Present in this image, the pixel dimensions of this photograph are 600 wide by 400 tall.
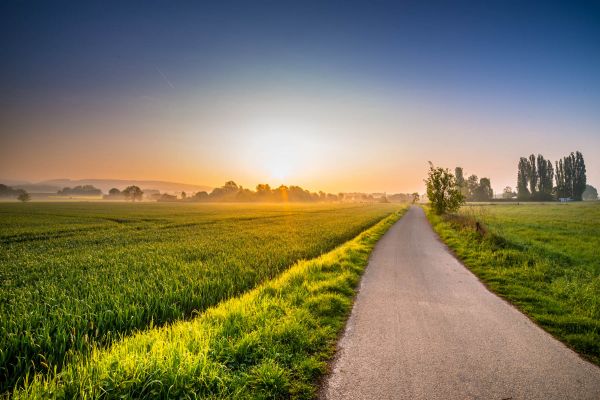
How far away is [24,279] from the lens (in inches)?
371

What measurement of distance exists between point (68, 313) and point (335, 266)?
8032 mm

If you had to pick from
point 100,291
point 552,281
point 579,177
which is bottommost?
point 552,281

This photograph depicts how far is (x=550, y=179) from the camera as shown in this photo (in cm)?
11644

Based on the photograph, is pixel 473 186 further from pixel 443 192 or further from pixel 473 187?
pixel 443 192

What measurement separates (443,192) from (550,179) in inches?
4698

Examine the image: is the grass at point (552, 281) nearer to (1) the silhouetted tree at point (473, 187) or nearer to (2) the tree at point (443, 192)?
(2) the tree at point (443, 192)

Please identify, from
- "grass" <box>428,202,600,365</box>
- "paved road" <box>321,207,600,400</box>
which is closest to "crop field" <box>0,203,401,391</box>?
"paved road" <box>321,207,600,400</box>

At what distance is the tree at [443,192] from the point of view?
36719 mm

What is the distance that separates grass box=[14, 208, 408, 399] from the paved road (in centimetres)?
51

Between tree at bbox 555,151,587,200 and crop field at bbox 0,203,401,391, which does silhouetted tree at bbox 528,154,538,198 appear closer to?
tree at bbox 555,151,587,200

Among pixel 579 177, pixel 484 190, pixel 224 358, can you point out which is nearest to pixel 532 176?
pixel 579 177

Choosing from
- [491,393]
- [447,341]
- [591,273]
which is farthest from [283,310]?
[591,273]

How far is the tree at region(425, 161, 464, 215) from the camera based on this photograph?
3672 cm

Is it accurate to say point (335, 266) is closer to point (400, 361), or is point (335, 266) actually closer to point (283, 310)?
point (283, 310)
